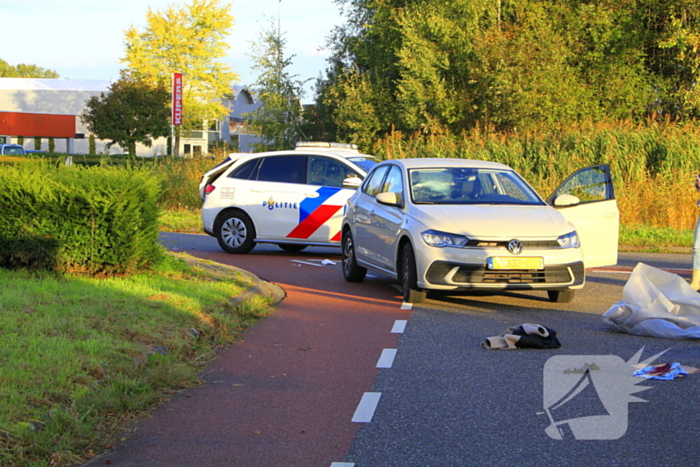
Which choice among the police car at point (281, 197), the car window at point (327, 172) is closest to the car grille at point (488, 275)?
the police car at point (281, 197)

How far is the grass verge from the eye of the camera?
4.88 m

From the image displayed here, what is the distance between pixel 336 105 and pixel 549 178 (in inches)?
831

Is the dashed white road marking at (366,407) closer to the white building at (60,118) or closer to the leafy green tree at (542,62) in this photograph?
the leafy green tree at (542,62)

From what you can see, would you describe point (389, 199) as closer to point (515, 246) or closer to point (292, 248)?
point (515, 246)

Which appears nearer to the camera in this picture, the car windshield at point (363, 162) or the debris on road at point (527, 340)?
the debris on road at point (527, 340)

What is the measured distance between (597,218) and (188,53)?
55892mm

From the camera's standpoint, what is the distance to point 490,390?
614 cm

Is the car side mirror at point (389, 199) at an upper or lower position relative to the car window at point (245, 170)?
lower

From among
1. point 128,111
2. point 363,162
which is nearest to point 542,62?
point 363,162

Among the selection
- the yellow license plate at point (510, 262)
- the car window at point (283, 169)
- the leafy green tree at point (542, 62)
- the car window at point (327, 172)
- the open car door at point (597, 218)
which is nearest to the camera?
the yellow license plate at point (510, 262)

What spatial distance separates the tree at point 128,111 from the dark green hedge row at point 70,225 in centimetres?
4917

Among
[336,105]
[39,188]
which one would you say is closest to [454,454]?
[39,188]

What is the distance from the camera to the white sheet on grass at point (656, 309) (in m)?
8.09

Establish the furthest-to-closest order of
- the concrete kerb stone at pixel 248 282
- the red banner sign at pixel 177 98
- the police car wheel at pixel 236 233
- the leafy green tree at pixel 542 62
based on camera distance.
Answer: the red banner sign at pixel 177 98, the leafy green tree at pixel 542 62, the police car wheel at pixel 236 233, the concrete kerb stone at pixel 248 282
